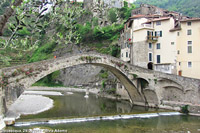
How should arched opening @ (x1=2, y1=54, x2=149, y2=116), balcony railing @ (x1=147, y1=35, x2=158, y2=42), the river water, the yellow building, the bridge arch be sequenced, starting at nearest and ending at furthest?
the river water < the bridge arch < arched opening @ (x1=2, y1=54, x2=149, y2=116) < the yellow building < balcony railing @ (x1=147, y1=35, x2=158, y2=42)

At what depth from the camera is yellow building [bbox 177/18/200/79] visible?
24109mm

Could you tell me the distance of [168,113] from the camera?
21172 millimetres

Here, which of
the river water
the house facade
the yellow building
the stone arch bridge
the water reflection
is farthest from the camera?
the house facade

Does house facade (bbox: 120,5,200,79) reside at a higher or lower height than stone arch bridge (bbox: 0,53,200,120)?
higher

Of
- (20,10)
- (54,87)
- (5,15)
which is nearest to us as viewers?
(5,15)

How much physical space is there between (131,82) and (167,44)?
23.5 ft

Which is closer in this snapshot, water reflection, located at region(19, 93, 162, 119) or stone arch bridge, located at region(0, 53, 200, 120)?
stone arch bridge, located at region(0, 53, 200, 120)

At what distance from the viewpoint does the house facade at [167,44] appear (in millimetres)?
24359

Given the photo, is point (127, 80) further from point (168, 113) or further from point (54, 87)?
point (54, 87)

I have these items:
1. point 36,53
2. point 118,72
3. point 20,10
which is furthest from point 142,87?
point 36,53

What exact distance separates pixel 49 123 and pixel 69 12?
12310 mm

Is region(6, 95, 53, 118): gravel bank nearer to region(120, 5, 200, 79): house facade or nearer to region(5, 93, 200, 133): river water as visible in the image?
region(5, 93, 200, 133): river water

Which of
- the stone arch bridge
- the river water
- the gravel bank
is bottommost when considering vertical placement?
the river water

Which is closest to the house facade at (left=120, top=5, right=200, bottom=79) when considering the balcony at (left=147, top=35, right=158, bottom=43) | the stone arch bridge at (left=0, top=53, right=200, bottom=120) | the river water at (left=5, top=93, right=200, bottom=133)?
the balcony at (left=147, top=35, right=158, bottom=43)
